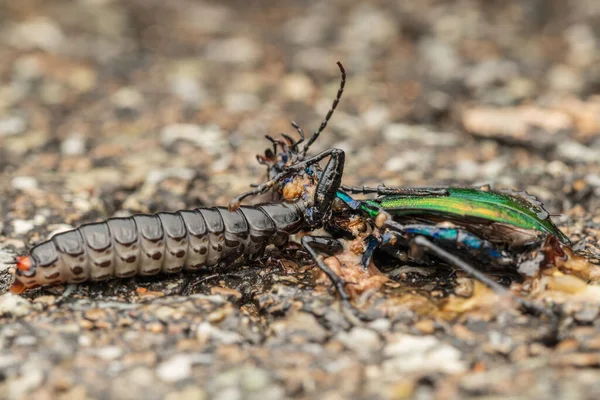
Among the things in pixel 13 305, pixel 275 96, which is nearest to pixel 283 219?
pixel 13 305

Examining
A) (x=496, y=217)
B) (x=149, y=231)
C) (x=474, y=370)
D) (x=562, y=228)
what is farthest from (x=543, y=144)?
(x=149, y=231)

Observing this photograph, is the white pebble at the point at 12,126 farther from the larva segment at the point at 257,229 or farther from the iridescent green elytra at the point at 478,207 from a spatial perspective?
the iridescent green elytra at the point at 478,207

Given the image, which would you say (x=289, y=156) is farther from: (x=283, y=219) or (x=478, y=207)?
(x=478, y=207)

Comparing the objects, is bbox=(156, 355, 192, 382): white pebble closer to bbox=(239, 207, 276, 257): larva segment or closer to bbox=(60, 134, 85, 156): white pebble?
Answer: bbox=(239, 207, 276, 257): larva segment

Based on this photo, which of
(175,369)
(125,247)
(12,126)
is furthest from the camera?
(12,126)

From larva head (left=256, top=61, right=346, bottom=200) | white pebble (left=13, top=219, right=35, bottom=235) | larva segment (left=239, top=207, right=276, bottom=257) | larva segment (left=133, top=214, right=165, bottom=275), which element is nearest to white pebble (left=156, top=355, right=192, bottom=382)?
larva segment (left=133, top=214, right=165, bottom=275)

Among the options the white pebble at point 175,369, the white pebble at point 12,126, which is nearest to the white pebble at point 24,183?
the white pebble at point 12,126
